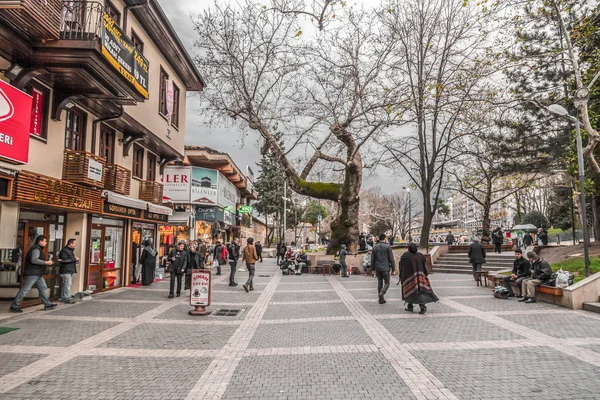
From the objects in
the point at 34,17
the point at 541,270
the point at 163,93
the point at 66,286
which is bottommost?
the point at 66,286

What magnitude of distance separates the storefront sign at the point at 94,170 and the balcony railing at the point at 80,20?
3.46m

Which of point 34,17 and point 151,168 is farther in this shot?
point 151,168

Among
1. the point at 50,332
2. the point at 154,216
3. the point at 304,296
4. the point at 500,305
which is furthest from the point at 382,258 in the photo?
the point at 154,216

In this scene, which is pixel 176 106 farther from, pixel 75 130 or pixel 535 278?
pixel 535 278

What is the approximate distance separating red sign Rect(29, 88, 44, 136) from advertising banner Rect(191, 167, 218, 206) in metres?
17.6

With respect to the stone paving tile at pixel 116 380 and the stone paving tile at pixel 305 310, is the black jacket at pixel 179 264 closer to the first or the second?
the stone paving tile at pixel 305 310

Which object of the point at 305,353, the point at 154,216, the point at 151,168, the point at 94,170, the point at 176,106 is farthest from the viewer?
the point at 176,106

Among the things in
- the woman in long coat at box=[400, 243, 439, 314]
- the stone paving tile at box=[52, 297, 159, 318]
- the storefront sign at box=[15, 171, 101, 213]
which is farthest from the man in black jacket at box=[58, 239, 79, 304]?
the woman in long coat at box=[400, 243, 439, 314]

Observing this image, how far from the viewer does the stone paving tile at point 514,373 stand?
13.9 ft

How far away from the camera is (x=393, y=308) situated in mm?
9703

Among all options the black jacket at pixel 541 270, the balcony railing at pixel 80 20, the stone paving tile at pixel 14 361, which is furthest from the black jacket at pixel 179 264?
the black jacket at pixel 541 270

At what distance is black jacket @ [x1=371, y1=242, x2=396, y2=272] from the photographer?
1039cm

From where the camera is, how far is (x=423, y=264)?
9.37m

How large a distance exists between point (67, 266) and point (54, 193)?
201cm
